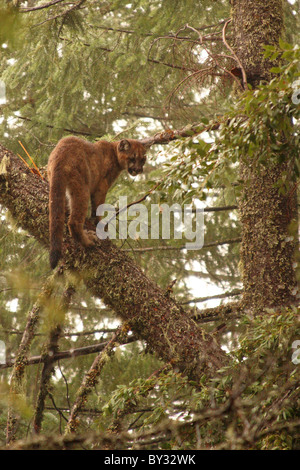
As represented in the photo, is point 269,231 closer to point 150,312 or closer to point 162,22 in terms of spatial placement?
point 150,312

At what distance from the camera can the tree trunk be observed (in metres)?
4.66

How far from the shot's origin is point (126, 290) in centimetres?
443

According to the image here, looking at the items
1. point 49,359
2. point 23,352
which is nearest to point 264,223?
point 49,359

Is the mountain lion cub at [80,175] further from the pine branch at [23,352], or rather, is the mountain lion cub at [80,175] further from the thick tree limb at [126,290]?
the pine branch at [23,352]

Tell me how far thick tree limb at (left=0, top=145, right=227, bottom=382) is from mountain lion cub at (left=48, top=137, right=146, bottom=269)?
0.19m

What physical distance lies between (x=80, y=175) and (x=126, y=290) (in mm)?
1352

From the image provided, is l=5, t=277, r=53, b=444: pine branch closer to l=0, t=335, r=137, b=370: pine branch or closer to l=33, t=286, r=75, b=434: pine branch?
l=0, t=335, r=137, b=370: pine branch

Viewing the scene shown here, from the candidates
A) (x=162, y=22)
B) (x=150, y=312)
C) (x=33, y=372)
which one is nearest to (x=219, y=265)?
(x=33, y=372)

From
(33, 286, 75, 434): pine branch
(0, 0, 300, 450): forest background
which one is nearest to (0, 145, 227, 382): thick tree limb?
(0, 0, 300, 450): forest background

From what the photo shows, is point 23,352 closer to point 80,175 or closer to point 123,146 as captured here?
point 80,175

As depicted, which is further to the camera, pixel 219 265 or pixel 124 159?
pixel 219 265

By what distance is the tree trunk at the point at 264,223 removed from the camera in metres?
4.66
